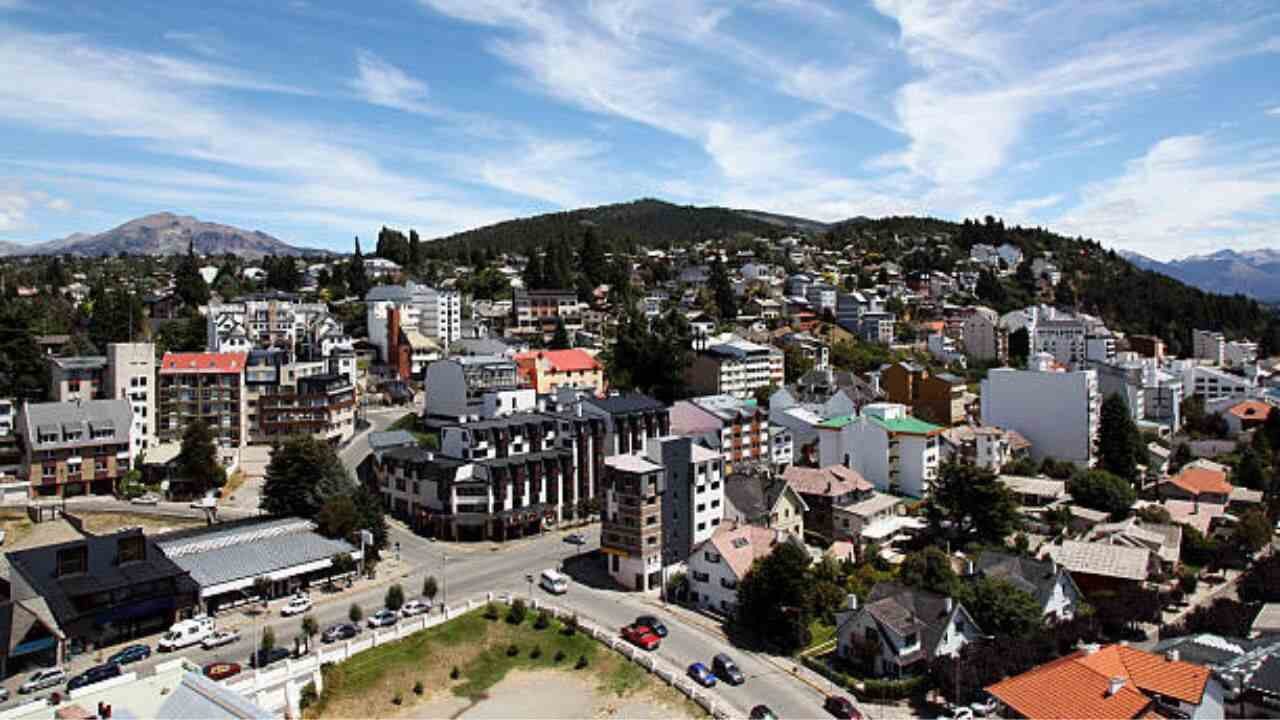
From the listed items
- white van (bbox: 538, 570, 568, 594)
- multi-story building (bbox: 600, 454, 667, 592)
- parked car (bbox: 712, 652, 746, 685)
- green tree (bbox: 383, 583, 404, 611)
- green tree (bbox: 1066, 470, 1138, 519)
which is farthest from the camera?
green tree (bbox: 1066, 470, 1138, 519)

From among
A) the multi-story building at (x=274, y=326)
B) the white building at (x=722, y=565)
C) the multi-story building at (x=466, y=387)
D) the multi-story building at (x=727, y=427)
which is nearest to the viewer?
the white building at (x=722, y=565)

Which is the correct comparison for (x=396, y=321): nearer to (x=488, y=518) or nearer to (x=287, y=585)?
(x=488, y=518)

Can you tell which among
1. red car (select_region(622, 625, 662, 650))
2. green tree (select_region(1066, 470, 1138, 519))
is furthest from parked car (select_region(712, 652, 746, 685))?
green tree (select_region(1066, 470, 1138, 519))

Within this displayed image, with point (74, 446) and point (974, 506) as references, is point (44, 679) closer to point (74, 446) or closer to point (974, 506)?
point (74, 446)

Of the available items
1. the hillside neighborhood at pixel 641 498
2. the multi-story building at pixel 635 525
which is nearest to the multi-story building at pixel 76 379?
the hillside neighborhood at pixel 641 498

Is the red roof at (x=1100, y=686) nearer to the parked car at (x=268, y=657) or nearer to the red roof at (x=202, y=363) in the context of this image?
the parked car at (x=268, y=657)

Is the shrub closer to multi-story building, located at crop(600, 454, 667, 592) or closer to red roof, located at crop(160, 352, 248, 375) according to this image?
multi-story building, located at crop(600, 454, 667, 592)
